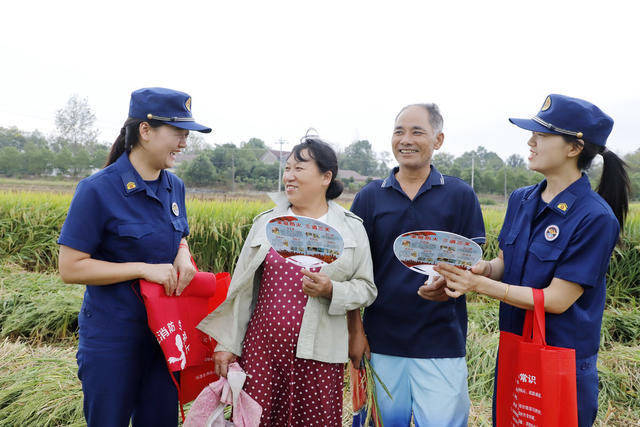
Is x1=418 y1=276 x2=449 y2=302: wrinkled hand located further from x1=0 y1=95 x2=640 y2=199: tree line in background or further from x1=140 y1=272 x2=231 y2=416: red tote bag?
x1=0 y1=95 x2=640 y2=199: tree line in background

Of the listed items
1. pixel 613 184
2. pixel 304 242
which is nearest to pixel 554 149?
pixel 613 184

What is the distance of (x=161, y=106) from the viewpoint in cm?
188

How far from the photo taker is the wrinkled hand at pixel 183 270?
1941 millimetres

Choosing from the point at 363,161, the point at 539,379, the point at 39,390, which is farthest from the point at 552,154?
the point at 363,161

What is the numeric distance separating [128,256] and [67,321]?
9.47 feet

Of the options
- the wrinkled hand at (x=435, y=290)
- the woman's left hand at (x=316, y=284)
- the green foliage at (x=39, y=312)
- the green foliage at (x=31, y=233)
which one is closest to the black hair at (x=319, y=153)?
the woman's left hand at (x=316, y=284)

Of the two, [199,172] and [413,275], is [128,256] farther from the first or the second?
[199,172]

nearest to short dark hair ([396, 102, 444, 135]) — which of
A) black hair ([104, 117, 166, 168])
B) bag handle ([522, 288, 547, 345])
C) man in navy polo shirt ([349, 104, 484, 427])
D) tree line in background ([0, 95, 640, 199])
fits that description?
man in navy polo shirt ([349, 104, 484, 427])

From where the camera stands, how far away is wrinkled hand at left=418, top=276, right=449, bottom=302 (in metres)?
1.88

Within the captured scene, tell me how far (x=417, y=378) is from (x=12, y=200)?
6937 mm

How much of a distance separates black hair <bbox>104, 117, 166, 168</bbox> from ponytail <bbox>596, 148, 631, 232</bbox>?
1924 mm

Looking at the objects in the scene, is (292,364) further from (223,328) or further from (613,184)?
(613,184)

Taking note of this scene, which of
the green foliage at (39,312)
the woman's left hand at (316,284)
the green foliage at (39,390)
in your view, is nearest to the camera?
the woman's left hand at (316,284)

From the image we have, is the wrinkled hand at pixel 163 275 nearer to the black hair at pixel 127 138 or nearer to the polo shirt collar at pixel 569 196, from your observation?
the black hair at pixel 127 138
